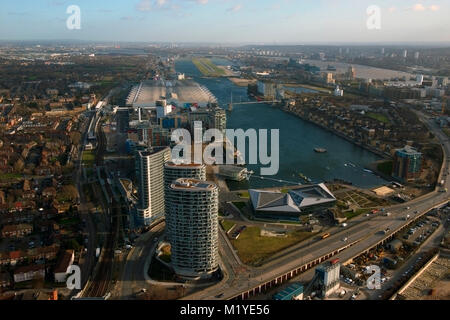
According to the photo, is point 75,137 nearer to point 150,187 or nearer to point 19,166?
point 19,166

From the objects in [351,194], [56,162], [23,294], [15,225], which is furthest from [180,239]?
[56,162]

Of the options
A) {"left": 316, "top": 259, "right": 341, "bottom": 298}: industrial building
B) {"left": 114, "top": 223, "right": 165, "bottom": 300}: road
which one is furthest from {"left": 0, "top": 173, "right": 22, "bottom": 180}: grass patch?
{"left": 316, "top": 259, "right": 341, "bottom": 298}: industrial building

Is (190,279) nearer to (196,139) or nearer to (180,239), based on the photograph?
(180,239)

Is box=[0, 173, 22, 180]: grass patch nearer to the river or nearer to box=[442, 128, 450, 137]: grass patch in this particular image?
the river

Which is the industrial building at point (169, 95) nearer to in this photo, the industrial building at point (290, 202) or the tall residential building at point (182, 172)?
the industrial building at point (290, 202)
